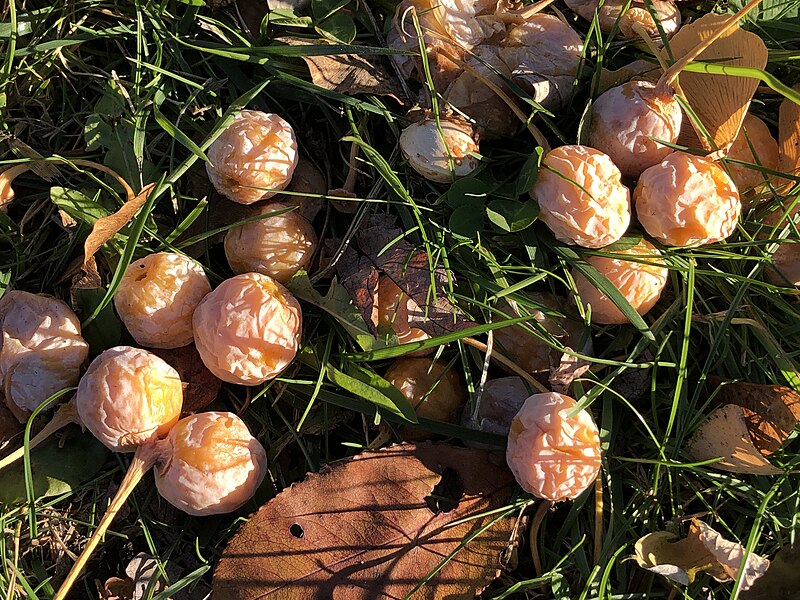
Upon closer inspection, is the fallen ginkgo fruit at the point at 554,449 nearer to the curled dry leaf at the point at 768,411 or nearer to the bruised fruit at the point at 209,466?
the curled dry leaf at the point at 768,411

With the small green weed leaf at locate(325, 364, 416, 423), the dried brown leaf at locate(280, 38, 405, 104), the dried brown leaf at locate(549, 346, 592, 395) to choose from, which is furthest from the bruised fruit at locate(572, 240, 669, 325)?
the dried brown leaf at locate(280, 38, 405, 104)

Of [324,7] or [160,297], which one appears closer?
[160,297]

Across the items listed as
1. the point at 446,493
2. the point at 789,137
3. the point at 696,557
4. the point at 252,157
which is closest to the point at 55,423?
the point at 252,157

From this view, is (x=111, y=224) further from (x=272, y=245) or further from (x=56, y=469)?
(x=56, y=469)

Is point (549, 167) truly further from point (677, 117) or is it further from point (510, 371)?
point (510, 371)

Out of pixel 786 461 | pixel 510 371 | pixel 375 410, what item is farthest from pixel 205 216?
pixel 786 461

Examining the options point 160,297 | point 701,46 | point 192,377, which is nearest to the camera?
point 701,46

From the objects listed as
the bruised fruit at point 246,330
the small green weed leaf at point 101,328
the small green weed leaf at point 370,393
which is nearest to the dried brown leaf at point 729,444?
the small green weed leaf at point 370,393
